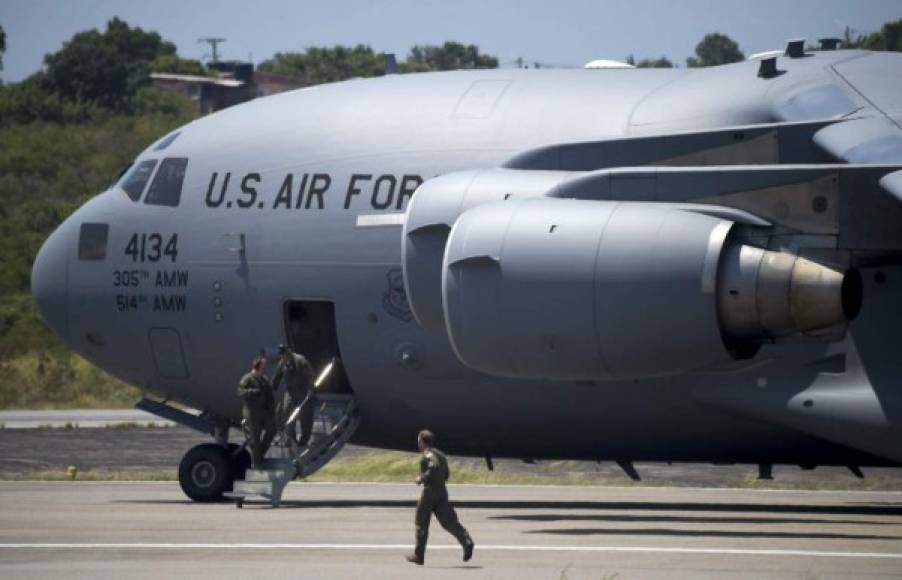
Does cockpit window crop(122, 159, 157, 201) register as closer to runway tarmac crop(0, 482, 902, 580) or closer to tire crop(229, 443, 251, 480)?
tire crop(229, 443, 251, 480)

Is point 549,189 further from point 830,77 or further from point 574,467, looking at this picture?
point 574,467

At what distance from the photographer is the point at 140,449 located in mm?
36406

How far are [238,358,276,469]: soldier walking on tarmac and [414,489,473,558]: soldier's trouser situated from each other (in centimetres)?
630

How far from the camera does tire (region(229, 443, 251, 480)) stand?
25797mm

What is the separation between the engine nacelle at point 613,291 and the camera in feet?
62.7

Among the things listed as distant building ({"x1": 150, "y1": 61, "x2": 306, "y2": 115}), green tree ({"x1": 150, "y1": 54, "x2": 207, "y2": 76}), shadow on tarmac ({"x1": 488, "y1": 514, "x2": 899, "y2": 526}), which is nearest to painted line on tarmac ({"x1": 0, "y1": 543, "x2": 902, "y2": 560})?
shadow on tarmac ({"x1": 488, "y1": 514, "x2": 899, "y2": 526})

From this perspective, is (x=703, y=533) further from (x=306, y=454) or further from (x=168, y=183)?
(x=168, y=183)

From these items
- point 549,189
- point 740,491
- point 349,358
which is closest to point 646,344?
point 549,189

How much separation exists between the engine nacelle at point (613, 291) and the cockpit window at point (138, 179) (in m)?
6.97

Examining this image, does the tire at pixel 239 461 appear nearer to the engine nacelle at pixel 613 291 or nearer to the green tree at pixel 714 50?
the engine nacelle at pixel 613 291

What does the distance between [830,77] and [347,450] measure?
15.7m

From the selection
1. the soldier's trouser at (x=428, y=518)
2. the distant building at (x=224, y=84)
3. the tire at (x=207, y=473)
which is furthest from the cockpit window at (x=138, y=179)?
the distant building at (x=224, y=84)

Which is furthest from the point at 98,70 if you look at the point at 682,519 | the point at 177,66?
the point at 682,519

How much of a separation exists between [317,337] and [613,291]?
6.71m
